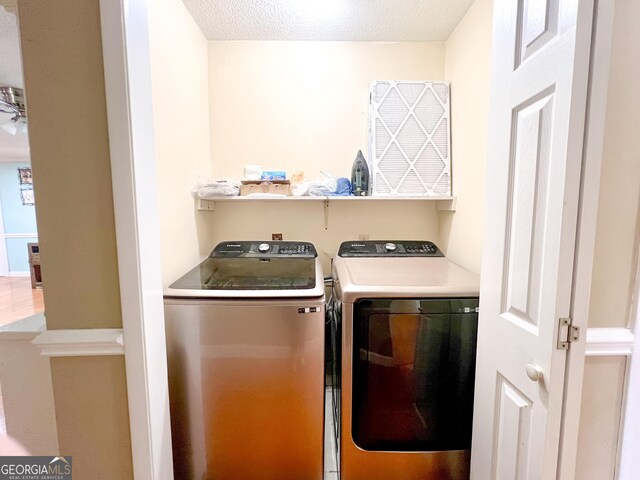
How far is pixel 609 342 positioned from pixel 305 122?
1.98m

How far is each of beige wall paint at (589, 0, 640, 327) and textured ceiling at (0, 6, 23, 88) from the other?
2.31 m

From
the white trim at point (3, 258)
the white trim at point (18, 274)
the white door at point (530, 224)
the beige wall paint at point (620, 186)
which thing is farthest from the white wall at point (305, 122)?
the white trim at point (3, 258)

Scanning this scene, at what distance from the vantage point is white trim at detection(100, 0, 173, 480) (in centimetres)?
78

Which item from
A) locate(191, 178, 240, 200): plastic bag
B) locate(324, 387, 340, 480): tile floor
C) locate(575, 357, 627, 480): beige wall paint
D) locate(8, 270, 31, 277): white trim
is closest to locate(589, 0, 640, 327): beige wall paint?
locate(575, 357, 627, 480): beige wall paint

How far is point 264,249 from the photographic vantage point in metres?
1.98

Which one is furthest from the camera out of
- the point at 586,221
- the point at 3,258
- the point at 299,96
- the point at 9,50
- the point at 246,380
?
the point at 3,258

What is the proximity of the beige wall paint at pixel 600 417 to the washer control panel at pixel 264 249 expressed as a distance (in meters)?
1.41

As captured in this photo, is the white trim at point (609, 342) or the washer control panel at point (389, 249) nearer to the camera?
the white trim at point (609, 342)

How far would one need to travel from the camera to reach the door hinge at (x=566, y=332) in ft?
2.35

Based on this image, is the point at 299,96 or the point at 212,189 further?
the point at 299,96

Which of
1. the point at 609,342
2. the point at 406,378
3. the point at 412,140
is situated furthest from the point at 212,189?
the point at 609,342

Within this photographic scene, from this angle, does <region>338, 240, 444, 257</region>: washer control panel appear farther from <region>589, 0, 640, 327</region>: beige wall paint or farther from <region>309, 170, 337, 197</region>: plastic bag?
<region>589, 0, 640, 327</region>: beige wall paint

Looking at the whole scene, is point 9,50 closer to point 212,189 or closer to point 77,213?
point 212,189

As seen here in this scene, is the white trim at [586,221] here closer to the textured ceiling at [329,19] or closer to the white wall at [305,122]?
the textured ceiling at [329,19]
